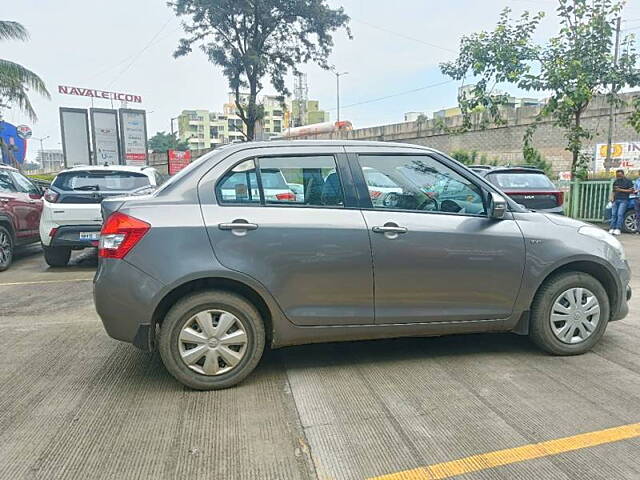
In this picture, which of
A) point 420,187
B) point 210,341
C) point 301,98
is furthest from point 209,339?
point 301,98

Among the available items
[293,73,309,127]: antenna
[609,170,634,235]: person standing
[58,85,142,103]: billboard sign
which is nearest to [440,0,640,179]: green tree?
[609,170,634,235]: person standing

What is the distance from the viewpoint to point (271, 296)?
3.30m

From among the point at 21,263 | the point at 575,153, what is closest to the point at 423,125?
the point at 575,153

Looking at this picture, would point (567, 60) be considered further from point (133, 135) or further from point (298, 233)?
point (133, 135)

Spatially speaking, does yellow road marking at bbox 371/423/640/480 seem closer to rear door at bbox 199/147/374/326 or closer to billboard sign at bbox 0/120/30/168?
rear door at bbox 199/147/374/326

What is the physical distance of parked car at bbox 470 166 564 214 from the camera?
8.54 meters

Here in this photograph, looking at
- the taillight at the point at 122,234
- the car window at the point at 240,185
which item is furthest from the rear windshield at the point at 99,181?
the car window at the point at 240,185

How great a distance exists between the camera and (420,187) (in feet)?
12.1

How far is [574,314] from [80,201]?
6.62 metres

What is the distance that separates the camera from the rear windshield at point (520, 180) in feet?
28.7

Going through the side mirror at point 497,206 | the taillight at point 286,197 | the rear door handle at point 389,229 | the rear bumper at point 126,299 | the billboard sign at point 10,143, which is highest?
the billboard sign at point 10,143

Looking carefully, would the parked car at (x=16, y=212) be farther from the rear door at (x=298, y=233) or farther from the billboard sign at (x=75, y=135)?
the billboard sign at (x=75, y=135)

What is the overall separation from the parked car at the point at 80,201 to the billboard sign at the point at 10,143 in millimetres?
15266

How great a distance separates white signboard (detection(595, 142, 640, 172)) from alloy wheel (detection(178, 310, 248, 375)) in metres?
16.5
